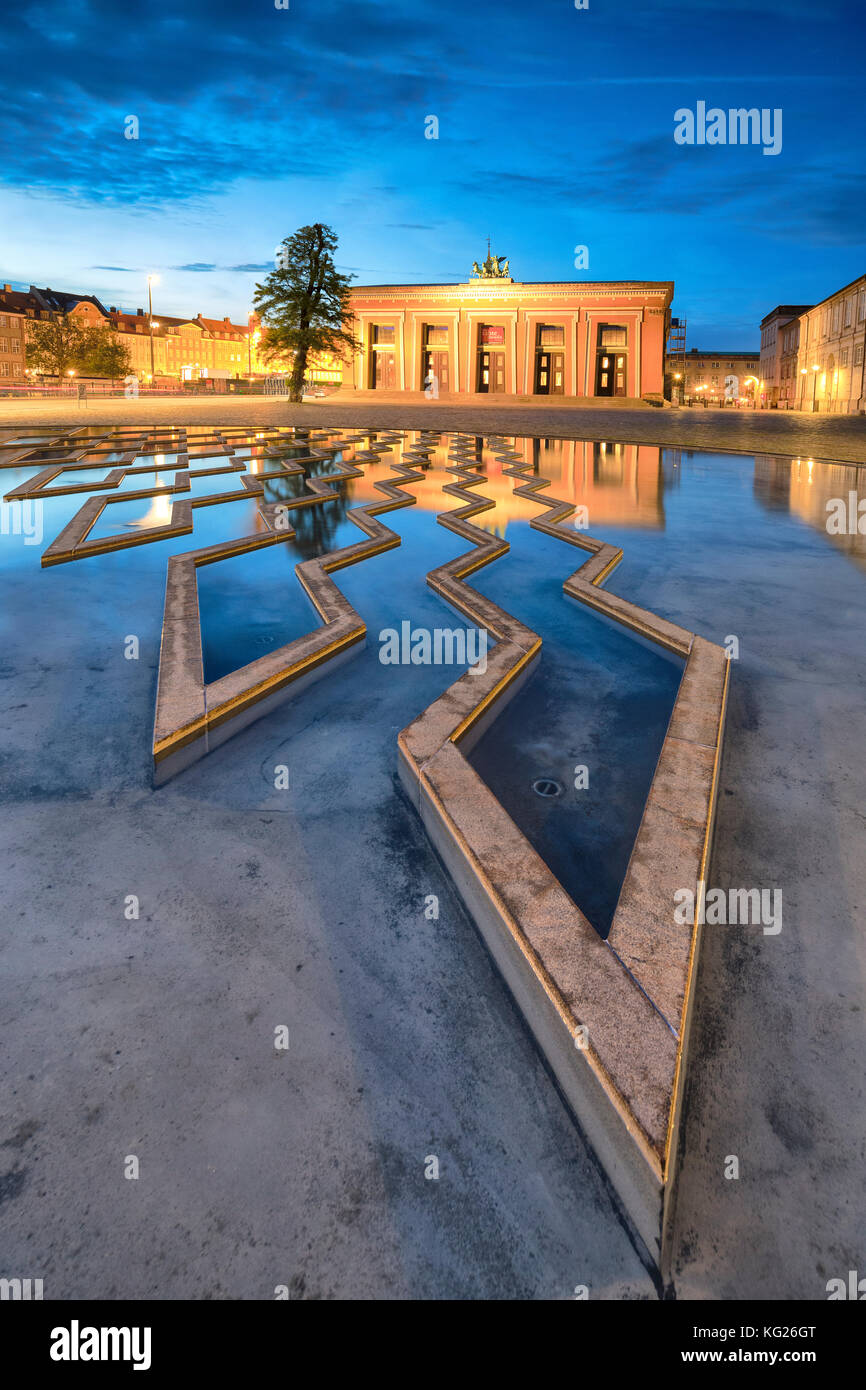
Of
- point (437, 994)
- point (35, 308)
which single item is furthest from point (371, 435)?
point (35, 308)

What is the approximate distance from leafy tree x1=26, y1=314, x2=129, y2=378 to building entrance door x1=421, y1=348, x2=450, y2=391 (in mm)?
31161

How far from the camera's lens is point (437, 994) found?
178 cm

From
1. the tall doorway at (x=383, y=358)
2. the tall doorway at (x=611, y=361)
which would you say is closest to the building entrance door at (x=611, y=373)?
the tall doorway at (x=611, y=361)

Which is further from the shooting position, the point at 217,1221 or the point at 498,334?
the point at 498,334

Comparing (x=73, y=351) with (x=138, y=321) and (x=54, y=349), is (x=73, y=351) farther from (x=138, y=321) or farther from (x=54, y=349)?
(x=138, y=321)

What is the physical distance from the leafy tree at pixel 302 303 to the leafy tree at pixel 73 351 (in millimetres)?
38510

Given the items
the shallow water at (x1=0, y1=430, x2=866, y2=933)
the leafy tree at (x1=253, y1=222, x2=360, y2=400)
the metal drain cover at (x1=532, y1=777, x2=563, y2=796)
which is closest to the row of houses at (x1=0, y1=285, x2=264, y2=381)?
the leafy tree at (x1=253, y1=222, x2=360, y2=400)

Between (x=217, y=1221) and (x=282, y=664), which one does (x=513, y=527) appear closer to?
(x=282, y=664)

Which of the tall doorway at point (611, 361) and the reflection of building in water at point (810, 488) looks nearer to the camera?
the reflection of building in water at point (810, 488)

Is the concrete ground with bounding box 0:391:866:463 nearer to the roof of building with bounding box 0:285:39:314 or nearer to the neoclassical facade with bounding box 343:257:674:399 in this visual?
the neoclassical facade with bounding box 343:257:674:399

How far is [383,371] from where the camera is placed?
53.5m

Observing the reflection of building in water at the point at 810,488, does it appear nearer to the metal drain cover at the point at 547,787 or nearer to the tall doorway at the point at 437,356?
the metal drain cover at the point at 547,787

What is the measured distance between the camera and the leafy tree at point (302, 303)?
33.3 m

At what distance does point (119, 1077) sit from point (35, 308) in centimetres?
11052
